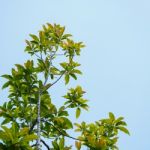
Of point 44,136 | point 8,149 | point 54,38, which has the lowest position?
point 8,149

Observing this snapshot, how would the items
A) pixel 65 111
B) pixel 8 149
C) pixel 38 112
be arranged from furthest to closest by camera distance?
pixel 65 111, pixel 38 112, pixel 8 149

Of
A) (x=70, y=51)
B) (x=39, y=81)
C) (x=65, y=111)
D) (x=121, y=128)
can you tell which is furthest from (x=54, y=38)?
(x=121, y=128)

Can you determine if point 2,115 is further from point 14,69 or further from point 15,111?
point 14,69

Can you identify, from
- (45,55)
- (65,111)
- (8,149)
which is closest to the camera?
(8,149)

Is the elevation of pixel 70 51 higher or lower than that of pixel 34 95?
higher

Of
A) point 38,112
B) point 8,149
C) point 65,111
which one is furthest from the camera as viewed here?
point 65,111

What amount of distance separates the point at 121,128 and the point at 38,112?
6.70 feet

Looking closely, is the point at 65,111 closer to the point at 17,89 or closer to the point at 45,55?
the point at 17,89

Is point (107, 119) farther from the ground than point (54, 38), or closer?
closer

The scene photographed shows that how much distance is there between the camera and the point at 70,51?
9.59 m

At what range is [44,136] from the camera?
27.1 feet

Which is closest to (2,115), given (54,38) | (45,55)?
(45,55)

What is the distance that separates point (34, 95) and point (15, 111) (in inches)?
36.5

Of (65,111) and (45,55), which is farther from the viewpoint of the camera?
(45,55)
